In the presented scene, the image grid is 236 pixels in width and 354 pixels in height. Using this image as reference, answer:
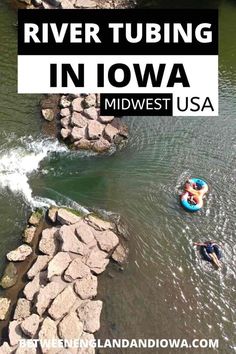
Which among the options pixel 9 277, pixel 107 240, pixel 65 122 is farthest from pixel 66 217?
pixel 65 122

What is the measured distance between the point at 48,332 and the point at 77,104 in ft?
36.2

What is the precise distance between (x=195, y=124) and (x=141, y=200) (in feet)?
17.7

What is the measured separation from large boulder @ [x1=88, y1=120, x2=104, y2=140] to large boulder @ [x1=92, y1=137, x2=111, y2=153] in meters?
0.24

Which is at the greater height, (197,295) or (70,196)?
(70,196)

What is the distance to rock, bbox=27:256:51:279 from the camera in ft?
49.8

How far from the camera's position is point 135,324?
1443 cm

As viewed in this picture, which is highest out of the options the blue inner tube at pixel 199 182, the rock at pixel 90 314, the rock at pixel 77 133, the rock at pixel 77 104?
the rock at pixel 77 104

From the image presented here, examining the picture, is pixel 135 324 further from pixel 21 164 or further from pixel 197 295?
pixel 21 164

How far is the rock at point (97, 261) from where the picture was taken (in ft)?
50.4

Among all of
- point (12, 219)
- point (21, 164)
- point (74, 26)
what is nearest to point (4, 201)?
point (12, 219)

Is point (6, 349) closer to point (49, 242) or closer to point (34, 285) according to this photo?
point (34, 285)

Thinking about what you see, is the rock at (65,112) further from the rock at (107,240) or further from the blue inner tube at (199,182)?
the blue inner tube at (199,182)

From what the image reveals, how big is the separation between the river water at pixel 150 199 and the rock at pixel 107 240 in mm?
711

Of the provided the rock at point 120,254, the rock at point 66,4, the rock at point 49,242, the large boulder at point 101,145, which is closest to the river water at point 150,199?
the rock at point 120,254
